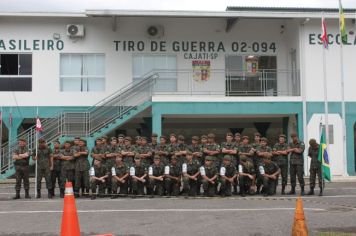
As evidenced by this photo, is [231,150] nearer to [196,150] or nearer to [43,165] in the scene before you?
[196,150]

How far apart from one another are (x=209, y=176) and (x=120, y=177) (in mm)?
2339

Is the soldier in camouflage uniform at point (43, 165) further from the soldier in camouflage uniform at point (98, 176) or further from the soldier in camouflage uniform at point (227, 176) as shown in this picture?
the soldier in camouflage uniform at point (227, 176)

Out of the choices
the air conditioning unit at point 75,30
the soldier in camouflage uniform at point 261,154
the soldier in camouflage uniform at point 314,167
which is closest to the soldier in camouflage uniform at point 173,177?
the soldier in camouflage uniform at point 261,154

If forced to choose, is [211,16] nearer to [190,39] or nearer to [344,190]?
[190,39]

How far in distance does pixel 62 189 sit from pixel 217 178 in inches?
166

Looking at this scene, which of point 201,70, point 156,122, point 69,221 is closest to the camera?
point 69,221

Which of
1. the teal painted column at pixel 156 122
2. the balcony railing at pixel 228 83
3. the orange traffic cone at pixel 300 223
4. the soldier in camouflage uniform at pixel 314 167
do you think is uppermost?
the balcony railing at pixel 228 83

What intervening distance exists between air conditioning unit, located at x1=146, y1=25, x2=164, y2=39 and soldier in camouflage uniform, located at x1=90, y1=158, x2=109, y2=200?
9910mm

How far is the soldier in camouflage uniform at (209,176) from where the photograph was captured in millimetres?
14180

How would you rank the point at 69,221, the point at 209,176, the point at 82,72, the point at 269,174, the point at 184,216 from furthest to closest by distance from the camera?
the point at 82,72 < the point at 269,174 < the point at 209,176 < the point at 184,216 < the point at 69,221

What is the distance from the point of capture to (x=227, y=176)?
14266 mm

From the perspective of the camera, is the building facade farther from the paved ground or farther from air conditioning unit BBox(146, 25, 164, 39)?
the paved ground

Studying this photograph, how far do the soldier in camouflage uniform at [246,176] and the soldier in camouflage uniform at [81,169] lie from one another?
4.10 meters

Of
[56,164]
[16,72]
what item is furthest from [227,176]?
[16,72]
